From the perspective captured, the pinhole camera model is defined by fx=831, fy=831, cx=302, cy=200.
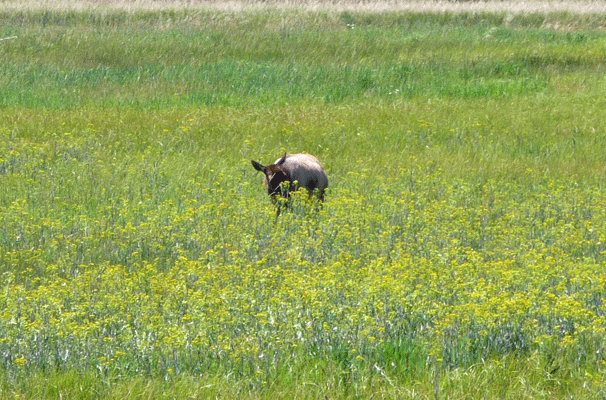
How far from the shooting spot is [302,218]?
30.2 feet

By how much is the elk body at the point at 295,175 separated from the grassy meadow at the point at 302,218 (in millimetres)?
324

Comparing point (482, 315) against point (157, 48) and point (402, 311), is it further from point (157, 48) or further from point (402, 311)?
point (157, 48)

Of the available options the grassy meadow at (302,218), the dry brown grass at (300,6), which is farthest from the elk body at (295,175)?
the dry brown grass at (300,6)

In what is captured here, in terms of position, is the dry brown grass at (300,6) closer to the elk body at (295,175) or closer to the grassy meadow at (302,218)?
the grassy meadow at (302,218)

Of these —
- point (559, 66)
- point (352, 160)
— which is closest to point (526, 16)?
point (559, 66)

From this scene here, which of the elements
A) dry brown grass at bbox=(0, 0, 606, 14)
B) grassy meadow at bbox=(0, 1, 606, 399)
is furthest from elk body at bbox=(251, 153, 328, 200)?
dry brown grass at bbox=(0, 0, 606, 14)

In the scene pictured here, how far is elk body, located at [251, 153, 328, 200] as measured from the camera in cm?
995

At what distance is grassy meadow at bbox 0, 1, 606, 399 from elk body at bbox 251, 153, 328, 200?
12.8 inches

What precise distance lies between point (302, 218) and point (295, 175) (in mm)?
1296

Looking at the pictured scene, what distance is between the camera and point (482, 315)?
18.1 ft

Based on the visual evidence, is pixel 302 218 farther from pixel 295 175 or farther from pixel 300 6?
pixel 300 6

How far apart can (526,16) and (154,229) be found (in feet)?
82.0

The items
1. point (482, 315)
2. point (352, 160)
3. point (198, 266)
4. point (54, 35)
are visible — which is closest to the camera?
point (482, 315)

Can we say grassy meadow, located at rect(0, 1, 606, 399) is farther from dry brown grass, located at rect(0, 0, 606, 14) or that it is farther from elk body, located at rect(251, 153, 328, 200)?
dry brown grass, located at rect(0, 0, 606, 14)
